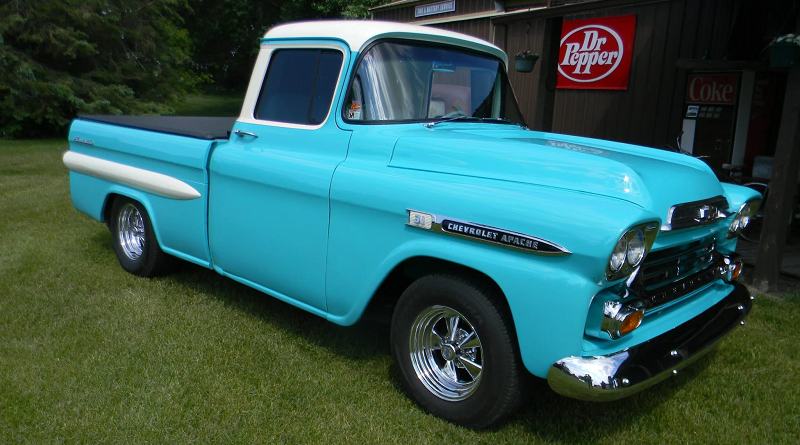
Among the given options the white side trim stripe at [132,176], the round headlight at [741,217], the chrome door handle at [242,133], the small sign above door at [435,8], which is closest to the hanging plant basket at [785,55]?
the round headlight at [741,217]

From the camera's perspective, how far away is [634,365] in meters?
2.53

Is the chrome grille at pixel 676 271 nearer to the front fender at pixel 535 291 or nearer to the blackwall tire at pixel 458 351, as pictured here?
the front fender at pixel 535 291

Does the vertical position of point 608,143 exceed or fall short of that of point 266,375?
it exceeds it

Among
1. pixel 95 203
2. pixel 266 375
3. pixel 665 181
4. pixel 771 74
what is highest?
pixel 771 74

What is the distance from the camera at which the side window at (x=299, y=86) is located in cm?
356

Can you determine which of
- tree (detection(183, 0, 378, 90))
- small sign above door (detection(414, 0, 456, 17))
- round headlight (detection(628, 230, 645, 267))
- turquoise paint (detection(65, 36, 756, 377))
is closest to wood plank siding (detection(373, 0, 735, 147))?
small sign above door (detection(414, 0, 456, 17))

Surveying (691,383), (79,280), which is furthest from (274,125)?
(691,383)

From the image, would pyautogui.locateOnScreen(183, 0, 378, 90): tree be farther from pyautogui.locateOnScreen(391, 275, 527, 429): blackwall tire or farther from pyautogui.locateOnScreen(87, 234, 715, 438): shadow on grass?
pyautogui.locateOnScreen(391, 275, 527, 429): blackwall tire

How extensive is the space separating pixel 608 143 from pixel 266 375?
2394 mm

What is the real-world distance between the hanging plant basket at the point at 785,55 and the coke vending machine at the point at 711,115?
2.86 meters

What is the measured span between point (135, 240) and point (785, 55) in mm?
5271

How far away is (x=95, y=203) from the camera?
5.15 metres

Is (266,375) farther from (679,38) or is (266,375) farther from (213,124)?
(679,38)

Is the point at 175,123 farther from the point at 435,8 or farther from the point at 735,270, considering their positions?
the point at 435,8
